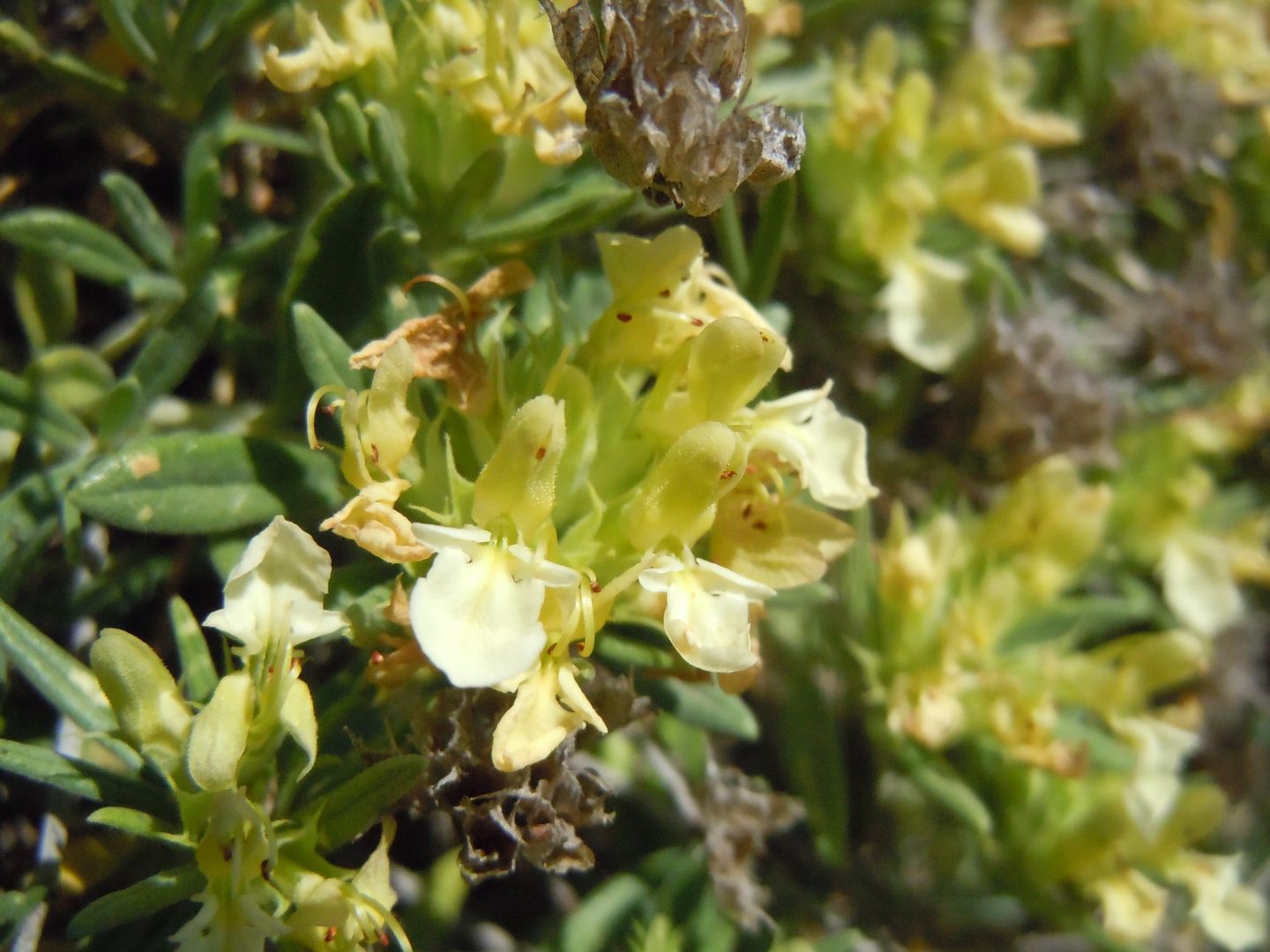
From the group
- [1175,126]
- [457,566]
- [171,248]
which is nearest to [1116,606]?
[1175,126]

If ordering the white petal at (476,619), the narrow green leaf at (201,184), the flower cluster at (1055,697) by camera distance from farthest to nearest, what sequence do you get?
the flower cluster at (1055,697) → the narrow green leaf at (201,184) → the white petal at (476,619)

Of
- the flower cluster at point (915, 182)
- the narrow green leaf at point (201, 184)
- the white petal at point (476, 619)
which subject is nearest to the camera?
the white petal at point (476, 619)

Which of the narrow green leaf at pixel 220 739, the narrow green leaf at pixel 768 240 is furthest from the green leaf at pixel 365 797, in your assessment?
the narrow green leaf at pixel 768 240

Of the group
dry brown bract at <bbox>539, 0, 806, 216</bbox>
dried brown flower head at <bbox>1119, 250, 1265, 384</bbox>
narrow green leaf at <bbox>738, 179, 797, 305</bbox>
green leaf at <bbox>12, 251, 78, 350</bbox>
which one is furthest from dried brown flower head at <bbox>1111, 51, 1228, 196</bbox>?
green leaf at <bbox>12, 251, 78, 350</bbox>

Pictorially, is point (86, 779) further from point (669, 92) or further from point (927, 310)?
point (927, 310)

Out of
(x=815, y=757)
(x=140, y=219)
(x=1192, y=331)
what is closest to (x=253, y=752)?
(x=140, y=219)

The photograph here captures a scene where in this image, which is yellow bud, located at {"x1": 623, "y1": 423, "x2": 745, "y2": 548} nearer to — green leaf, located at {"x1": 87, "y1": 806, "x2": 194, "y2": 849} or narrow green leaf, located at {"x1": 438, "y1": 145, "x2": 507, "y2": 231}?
narrow green leaf, located at {"x1": 438, "y1": 145, "x2": 507, "y2": 231}

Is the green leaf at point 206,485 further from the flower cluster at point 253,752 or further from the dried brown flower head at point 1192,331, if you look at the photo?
the dried brown flower head at point 1192,331
